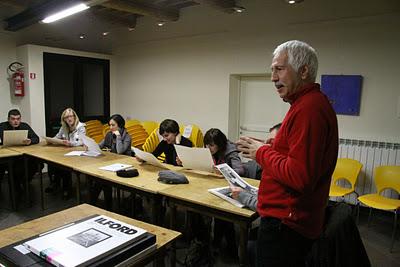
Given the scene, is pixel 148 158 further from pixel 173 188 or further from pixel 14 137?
pixel 14 137

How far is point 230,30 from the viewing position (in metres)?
4.69

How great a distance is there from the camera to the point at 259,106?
4.73 m

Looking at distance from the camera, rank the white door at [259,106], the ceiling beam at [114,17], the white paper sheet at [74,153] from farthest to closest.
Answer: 1. the ceiling beam at [114,17]
2. the white door at [259,106]
3. the white paper sheet at [74,153]

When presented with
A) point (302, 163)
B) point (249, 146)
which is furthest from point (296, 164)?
point (249, 146)

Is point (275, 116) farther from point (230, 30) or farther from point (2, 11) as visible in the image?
point (2, 11)

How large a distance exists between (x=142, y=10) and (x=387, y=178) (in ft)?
12.8

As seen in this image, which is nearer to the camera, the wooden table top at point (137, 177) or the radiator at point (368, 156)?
the wooden table top at point (137, 177)

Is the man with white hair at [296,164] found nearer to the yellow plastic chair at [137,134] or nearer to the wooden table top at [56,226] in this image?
the wooden table top at [56,226]

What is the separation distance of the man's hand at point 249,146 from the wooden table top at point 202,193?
1.89ft

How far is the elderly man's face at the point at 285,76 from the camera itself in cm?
121

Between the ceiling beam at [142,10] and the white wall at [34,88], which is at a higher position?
the ceiling beam at [142,10]

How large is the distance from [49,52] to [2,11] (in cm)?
91

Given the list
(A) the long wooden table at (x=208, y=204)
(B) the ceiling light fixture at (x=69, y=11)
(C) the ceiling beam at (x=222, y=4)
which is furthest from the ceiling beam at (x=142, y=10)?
(A) the long wooden table at (x=208, y=204)

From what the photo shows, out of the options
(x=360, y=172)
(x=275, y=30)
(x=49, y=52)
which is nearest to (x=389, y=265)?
(x=360, y=172)
